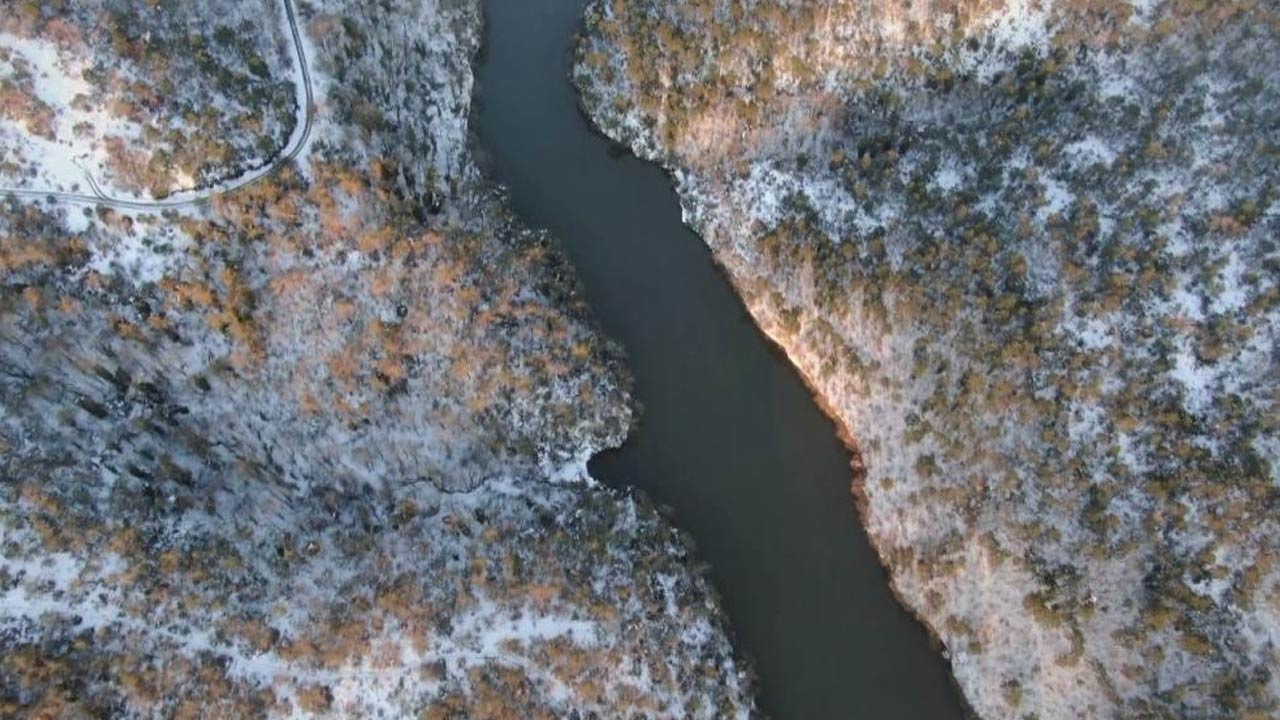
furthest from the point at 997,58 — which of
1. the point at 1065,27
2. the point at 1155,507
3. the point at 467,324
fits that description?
the point at 467,324

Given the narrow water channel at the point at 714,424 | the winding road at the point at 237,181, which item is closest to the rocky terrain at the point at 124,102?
the winding road at the point at 237,181

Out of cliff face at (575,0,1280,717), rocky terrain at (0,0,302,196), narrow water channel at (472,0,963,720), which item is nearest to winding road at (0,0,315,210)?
rocky terrain at (0,0,302,196)

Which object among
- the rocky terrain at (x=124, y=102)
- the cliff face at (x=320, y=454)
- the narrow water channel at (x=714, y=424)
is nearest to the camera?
the cliff face at (x=320, y=454)

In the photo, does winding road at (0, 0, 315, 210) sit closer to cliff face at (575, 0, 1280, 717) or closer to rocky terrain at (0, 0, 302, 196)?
rocky terrain at (0, 0, 302, 196)

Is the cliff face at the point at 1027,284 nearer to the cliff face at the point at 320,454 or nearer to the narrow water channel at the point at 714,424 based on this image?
the narrow water channel at the point at 714,424

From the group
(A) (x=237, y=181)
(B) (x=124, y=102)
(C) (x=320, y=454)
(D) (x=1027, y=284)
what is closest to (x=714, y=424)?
(D) (x=1027, y=284)

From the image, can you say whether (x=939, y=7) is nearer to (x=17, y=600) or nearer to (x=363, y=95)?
(x=363, y=95)
